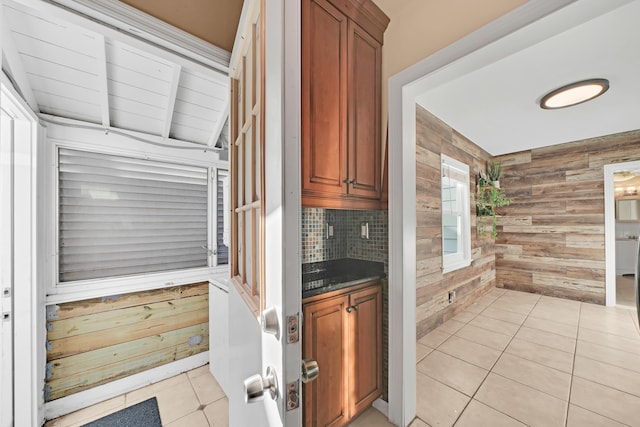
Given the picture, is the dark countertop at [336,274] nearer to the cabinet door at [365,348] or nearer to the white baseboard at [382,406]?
the cabinet door at [365,348]

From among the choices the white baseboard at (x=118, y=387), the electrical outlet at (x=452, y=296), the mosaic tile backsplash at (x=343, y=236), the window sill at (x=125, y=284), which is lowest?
the white baseboard at (x=118, y=387)

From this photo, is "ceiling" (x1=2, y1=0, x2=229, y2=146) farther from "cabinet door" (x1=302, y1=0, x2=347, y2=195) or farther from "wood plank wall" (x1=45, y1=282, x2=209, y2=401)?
"wood plank wall" (x1=45, y1=282, x2=209, y2=401)

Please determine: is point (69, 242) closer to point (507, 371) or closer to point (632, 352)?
point (507, 371)

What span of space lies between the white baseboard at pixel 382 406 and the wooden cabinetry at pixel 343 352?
57 millimetres

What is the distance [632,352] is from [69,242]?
5045 millimetres

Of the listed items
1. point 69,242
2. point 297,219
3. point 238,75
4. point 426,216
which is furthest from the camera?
point 426,216

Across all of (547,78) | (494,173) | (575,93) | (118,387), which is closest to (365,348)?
(118,387)

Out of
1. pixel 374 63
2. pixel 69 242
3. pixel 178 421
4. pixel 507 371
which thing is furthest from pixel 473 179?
pixel 69 242

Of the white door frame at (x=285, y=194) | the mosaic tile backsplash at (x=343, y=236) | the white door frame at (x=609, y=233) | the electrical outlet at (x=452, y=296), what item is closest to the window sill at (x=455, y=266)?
the electrical outlet at (x=452, y=296)

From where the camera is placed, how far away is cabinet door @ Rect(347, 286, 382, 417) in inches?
58.3

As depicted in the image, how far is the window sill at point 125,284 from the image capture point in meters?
1.80

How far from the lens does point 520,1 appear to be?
100cm

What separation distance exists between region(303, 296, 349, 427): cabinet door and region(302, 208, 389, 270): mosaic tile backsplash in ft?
1.84

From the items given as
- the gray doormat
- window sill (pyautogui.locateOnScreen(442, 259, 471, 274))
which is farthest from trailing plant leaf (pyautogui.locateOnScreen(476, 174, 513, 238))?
the gray doormat
